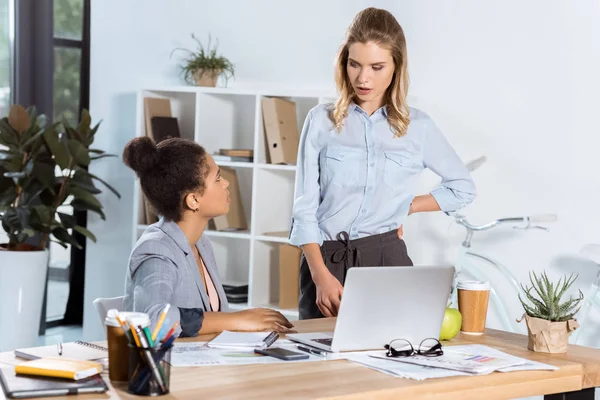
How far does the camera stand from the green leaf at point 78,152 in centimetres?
474

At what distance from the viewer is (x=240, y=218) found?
4754 mm

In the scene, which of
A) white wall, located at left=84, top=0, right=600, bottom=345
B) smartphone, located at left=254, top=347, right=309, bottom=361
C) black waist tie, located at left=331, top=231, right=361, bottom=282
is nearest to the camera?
smartphone, located at left=254, top=347, right=309, bottom=361

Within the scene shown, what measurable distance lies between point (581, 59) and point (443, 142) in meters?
1.54

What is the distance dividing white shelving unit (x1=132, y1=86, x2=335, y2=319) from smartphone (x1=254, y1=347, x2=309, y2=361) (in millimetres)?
2407

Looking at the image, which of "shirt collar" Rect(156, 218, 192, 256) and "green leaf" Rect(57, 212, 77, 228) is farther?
"green leaf" Rect(57, 212, 77, 228)

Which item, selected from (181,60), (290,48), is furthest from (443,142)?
(181,60)

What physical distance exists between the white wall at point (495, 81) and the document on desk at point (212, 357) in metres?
2.38

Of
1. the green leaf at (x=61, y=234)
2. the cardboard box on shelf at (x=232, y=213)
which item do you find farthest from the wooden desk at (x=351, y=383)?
the green leaf at (x=61, y=234)

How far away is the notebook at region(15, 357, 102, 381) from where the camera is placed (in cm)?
167

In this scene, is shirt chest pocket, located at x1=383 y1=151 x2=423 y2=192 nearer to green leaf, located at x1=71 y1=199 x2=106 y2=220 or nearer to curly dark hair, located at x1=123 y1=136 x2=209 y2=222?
curly dark hair, located at x1=123 y1=136 x2=209 y2=222

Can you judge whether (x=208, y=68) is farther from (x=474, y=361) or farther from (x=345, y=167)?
(x=474, y=361)

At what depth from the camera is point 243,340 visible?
2.07 meters

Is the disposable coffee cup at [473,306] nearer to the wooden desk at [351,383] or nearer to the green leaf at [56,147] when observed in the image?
the wooden desk at [351,383]

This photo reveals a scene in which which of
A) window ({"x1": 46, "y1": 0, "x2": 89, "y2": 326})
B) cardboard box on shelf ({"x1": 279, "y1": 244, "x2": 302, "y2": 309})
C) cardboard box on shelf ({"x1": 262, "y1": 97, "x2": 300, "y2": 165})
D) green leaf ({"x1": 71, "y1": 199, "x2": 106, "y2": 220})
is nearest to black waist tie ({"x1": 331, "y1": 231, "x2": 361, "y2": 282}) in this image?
cardboard box on shelf ({"x1": 279, "y1": 244, "x2": 302, "y2": 309})
